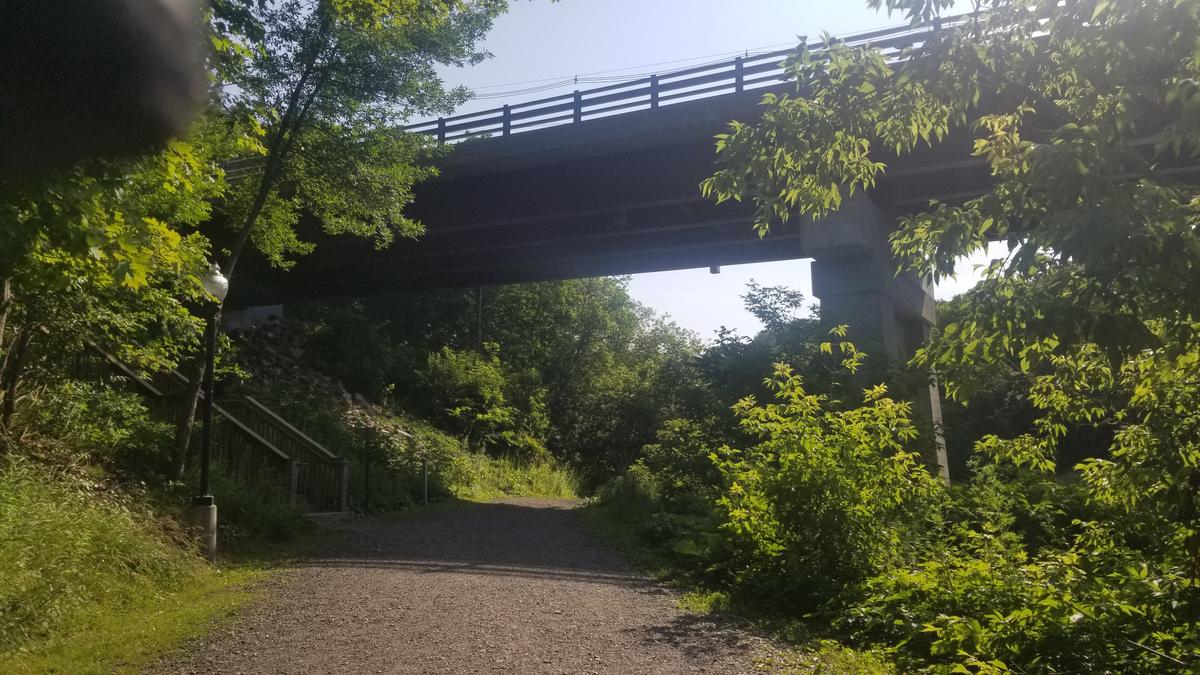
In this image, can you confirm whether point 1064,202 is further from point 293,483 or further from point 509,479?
point 509,479

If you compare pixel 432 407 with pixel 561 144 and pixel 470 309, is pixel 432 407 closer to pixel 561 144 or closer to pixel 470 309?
pixel 470 309

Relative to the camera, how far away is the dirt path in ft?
21.5

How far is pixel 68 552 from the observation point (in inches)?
305

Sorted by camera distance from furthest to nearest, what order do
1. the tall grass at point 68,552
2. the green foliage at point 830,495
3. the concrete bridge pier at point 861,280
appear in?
1. the concrete bridge pier at point 861,280
2. the green foliage at point 830,495
3. the tall grass at point 68,552

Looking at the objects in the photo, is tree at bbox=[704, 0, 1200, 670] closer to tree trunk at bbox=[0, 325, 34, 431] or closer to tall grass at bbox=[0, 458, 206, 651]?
tall grass at bbox=[0, 458, 206, 651]

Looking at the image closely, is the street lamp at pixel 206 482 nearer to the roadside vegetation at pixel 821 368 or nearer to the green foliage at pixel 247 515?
the roadside vegetation at pixel 821 368

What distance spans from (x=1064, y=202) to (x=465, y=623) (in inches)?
229

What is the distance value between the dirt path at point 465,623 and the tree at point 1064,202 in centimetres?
231

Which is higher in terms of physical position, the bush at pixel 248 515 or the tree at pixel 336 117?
the tree at pixel 336 117

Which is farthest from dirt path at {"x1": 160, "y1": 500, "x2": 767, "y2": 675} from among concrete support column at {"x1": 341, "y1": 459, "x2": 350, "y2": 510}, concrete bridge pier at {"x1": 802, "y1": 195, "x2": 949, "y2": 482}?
concrete bridge pier at {"x1": 802, "y1": 195, "x2": 949, "y2": 482}

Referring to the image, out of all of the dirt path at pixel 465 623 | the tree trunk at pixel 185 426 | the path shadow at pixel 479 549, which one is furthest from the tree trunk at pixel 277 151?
the dirt path at pixel 465 623

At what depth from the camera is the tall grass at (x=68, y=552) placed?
6855 millimetres

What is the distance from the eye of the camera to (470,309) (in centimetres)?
4462

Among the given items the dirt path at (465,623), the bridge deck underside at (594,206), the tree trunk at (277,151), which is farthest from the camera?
the bridge deck underside at (594,206)
